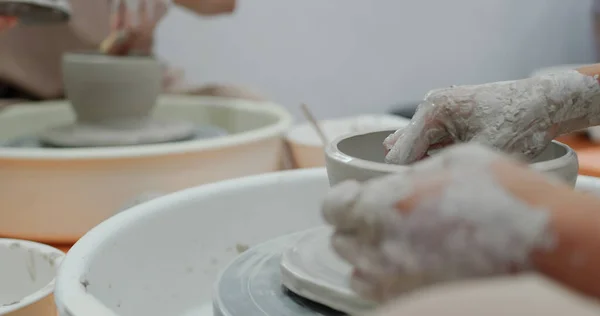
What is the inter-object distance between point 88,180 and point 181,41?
184 cm

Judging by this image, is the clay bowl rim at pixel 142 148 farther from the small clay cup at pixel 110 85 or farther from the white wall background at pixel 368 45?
the white wall background at pixel 368 45

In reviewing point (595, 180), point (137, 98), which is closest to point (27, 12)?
point (137, 98)

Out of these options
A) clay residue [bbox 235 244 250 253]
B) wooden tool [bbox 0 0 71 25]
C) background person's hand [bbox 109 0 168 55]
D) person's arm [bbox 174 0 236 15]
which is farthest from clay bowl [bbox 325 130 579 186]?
person's arm [bbox 174 0 236 15]

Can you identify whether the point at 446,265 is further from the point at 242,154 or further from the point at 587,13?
the point at 587,13

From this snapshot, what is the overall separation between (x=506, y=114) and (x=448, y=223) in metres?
0.33

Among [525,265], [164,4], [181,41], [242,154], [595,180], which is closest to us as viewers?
[525,265]

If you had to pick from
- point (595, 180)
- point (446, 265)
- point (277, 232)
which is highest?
point (446, 265)

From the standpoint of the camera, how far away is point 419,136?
0.75 metres

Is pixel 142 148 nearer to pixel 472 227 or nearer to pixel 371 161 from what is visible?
pixel 371 161

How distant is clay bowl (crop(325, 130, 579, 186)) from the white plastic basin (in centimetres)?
30

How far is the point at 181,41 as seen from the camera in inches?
119

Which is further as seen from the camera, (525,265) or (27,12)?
(27,12)

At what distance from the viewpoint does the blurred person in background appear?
236cm

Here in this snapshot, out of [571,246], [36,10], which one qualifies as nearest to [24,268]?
[571,246]
